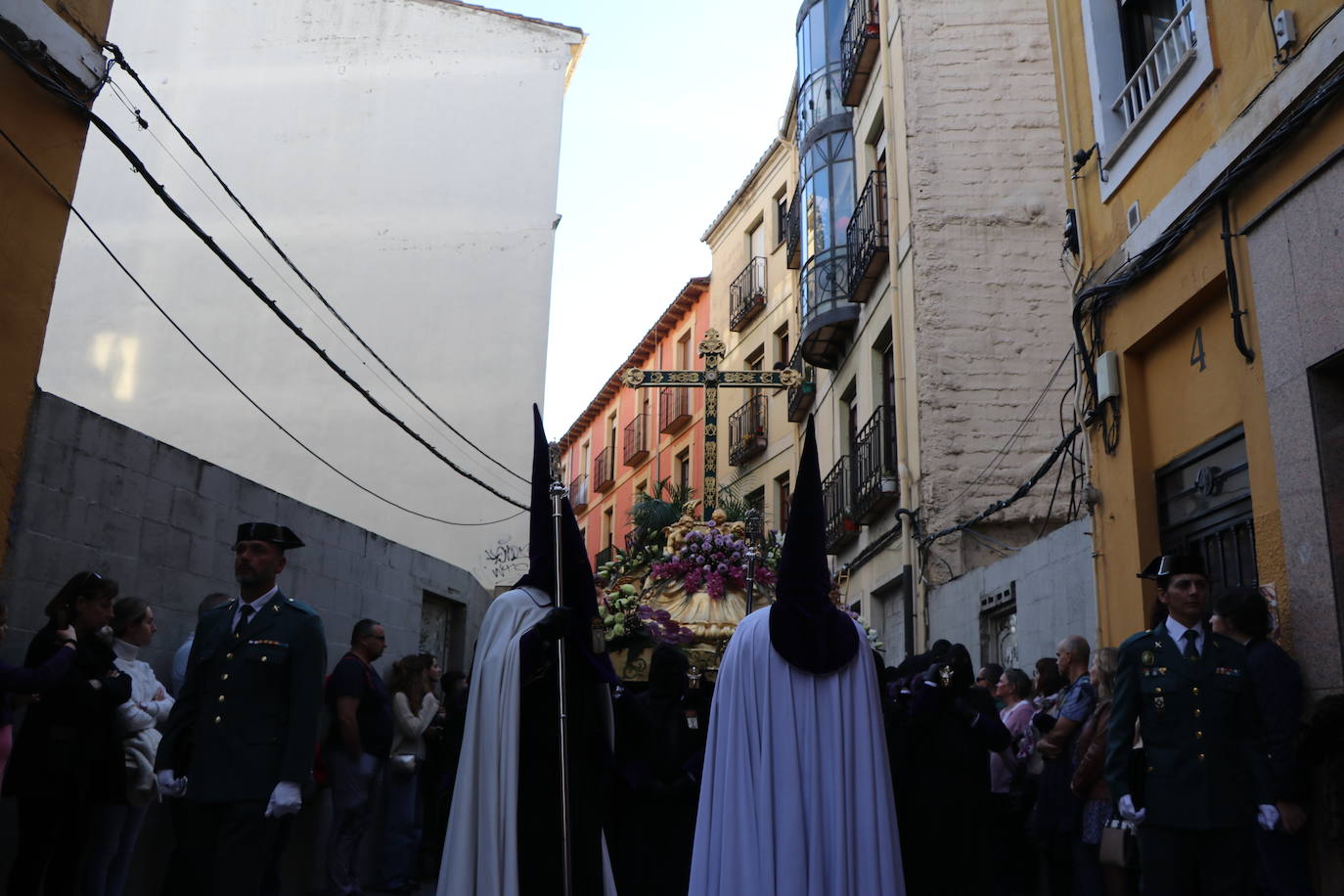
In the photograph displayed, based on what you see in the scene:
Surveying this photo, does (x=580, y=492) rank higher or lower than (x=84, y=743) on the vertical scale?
higher

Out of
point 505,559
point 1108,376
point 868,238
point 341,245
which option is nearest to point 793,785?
point 1108,376

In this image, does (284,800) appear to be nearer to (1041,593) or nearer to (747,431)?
(1041,593)

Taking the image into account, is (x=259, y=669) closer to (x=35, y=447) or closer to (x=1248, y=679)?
(x=35, y=447)

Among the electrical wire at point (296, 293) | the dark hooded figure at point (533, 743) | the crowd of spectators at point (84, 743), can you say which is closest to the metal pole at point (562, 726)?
the dark hooded figure at point (533, 743)

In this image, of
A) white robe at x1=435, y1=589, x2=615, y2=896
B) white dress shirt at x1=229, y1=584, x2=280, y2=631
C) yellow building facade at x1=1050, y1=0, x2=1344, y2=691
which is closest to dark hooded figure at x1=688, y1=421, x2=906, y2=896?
white robe at x1=435, y1=589, x2=615, y2=896

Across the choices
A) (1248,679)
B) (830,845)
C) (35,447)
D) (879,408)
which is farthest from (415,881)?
(879,408)

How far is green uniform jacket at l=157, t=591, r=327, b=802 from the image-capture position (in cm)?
467

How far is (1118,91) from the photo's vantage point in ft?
27.4

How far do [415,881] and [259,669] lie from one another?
4908 millimetres

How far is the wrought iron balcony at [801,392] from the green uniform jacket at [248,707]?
594 inches

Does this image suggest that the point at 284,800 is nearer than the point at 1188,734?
Yes

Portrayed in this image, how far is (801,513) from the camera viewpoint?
4555 mm

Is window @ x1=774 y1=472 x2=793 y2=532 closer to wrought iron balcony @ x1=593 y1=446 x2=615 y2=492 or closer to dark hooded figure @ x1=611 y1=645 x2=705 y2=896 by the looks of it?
wrought iron balcony @ x1=593 y1=446 x2=615 y2=492

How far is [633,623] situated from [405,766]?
183cm
